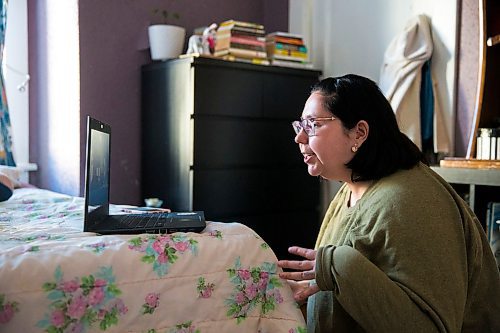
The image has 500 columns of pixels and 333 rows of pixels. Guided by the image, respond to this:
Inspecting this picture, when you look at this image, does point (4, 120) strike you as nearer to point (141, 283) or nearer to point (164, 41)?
point (164, 41)

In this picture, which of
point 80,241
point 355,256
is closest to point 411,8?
point 355,256

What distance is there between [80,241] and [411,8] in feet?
7.62

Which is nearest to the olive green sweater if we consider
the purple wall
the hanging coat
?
the hanging coat

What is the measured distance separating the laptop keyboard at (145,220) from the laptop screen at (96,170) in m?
0.06

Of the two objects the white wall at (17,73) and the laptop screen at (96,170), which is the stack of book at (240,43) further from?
the laptop screen at (96,170)

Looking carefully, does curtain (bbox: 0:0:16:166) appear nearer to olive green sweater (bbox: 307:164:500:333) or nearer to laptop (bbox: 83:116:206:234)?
laptop (bbox: 83:116:206:234)

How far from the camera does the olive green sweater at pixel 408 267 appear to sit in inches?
44.4

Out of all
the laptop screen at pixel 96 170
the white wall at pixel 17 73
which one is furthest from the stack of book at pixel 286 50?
the laptop screen at pixel 96 170

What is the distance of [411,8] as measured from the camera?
289 centimetres

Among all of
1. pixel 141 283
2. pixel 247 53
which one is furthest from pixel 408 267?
pixel 247 53

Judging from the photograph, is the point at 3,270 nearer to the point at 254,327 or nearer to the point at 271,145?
the point at 254,327

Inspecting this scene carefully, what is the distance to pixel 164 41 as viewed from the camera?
298cm

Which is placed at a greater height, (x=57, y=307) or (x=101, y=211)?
(x=101, y=211)

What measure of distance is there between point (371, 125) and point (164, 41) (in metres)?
1.85
